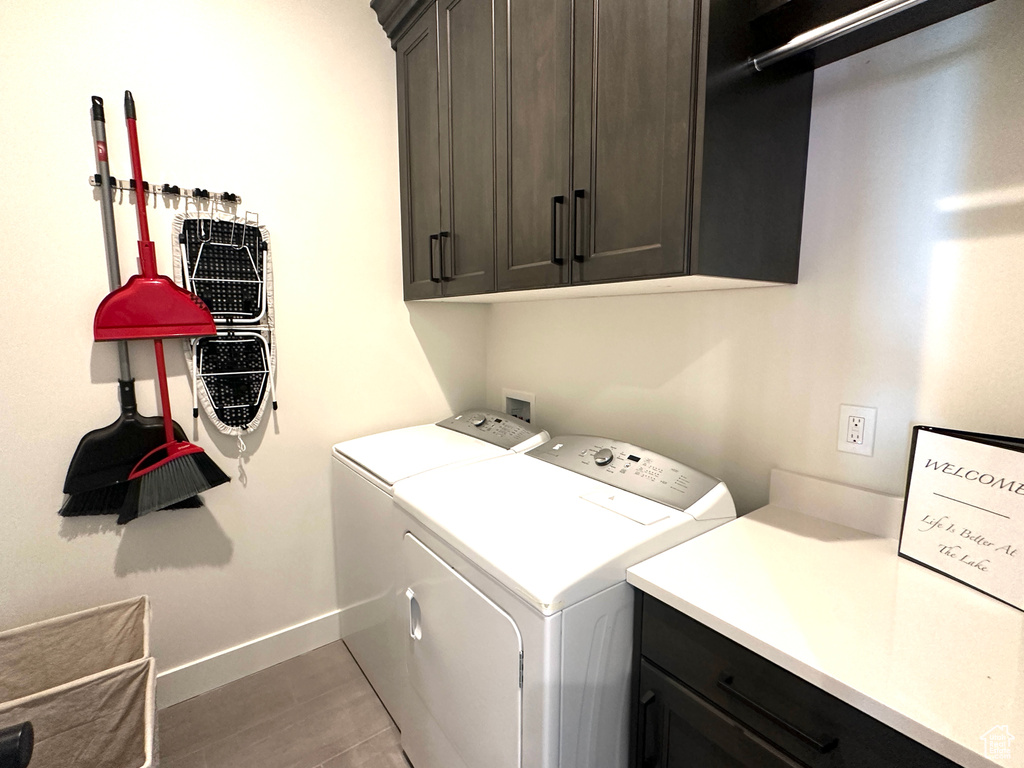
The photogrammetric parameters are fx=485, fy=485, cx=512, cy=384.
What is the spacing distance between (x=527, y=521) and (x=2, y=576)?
156 cm

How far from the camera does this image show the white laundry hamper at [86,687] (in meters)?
1.17

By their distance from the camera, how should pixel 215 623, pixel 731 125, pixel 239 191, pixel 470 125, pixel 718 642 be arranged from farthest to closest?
pixel 215 623 < pixel 239 191 < pixel 470 125 < pixel 731 125 < pixel 718 642

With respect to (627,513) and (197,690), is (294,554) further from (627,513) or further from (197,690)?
(627,513)

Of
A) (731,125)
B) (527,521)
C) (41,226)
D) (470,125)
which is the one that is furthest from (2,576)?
(731,125)

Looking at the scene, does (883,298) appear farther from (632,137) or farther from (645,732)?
(645,732)

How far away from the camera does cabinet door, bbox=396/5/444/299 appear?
1.69 meters

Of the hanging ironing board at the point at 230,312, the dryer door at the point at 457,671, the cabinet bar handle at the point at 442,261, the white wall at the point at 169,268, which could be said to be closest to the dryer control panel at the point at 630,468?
the dryer door at the point at 457,671

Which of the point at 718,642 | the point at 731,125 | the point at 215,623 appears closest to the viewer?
the point at 718,642

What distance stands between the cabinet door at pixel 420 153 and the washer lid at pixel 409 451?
556mm

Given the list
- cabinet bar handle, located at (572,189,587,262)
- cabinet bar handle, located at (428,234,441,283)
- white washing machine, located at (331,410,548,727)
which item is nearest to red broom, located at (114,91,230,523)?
white washing machine, located at (331,410,548,727)

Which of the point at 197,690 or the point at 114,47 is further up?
the point at 114,47

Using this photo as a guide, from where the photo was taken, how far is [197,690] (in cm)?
175

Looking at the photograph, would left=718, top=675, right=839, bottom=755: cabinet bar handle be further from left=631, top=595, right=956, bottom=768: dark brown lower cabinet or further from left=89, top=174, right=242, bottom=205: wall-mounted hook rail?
left=89, top=174, right=242, bottom=205: wall-mounted hook rail

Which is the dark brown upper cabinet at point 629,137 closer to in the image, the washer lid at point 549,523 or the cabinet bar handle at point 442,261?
the cabinet bar handle at point 442,261
